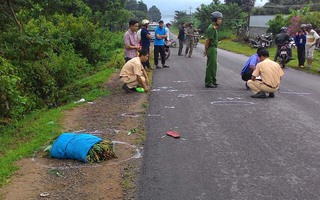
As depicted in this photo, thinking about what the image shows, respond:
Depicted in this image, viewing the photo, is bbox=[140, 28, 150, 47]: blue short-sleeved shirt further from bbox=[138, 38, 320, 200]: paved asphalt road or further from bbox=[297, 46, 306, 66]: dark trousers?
bbox=[297, 46, 306, 66]: dark trousers

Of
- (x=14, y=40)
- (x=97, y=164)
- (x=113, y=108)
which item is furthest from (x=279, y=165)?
(x=14, y=40)

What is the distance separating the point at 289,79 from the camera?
1291 centimetres

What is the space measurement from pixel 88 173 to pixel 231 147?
206cm

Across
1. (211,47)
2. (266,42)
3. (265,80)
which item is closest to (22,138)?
(265,80)

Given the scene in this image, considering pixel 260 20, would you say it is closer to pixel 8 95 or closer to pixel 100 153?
pixel 8 95

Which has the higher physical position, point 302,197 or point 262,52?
point 262,52

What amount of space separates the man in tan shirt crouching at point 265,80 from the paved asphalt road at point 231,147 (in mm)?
254

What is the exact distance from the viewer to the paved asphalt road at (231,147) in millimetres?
4137

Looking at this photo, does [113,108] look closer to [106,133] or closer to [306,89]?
[106,133]

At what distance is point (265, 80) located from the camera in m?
9.12

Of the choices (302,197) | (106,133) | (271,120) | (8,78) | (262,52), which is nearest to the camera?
(302,197)

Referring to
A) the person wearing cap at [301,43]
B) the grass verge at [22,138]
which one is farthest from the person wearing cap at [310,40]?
the grass verge at [22,138]

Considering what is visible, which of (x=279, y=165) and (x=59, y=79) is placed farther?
(x=59, y=79)

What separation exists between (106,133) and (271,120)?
294 centimetres
